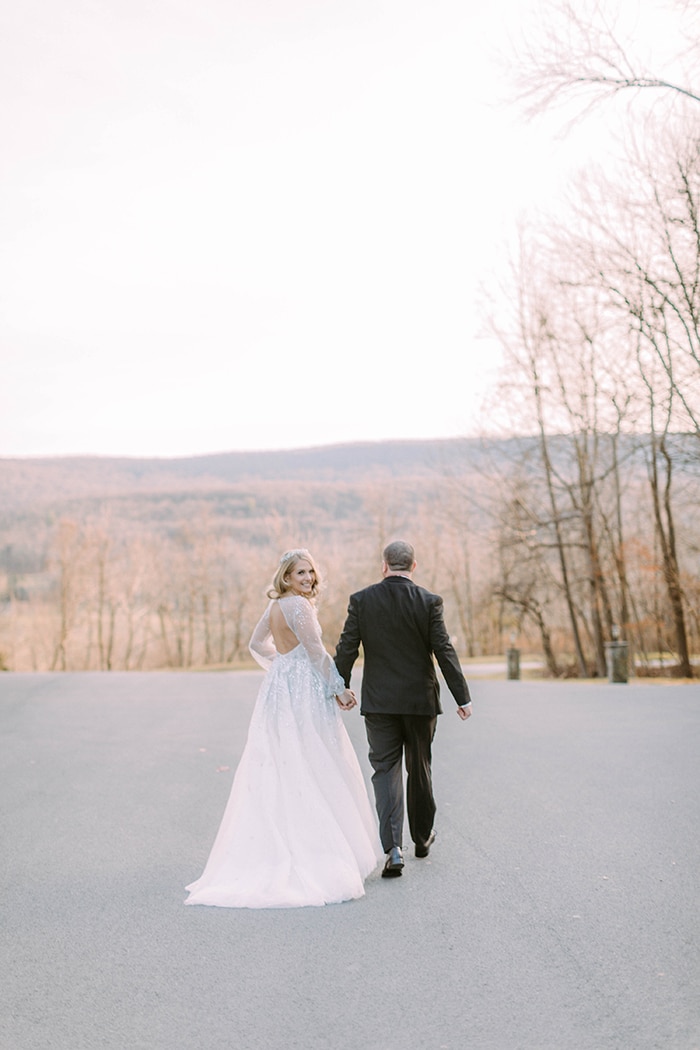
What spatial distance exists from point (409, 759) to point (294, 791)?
3.04ft

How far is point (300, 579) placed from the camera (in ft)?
23.2

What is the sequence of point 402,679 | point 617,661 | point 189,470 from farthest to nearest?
1. point 189,470
2. point 617,661
3. point 402,679

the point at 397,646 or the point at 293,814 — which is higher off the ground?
the point at 397,646

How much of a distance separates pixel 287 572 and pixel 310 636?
45 centimetres

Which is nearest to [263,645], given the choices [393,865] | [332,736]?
[332,736]

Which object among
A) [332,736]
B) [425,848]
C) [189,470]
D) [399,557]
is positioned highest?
[189,470]

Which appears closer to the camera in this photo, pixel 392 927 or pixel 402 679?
pixel 392 927

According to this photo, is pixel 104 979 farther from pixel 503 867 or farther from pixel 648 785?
pixel 648 785

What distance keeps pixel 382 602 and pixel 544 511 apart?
30502 mm

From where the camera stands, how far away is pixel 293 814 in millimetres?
6480

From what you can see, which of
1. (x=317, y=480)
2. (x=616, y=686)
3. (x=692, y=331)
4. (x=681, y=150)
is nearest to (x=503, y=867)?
(x=616, y=686)

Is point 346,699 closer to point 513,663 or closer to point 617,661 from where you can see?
point 617,661

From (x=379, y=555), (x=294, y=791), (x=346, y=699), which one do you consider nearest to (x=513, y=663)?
(x=346, y=699)

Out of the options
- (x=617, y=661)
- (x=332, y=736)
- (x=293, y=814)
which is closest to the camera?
(x=293, y=814)
